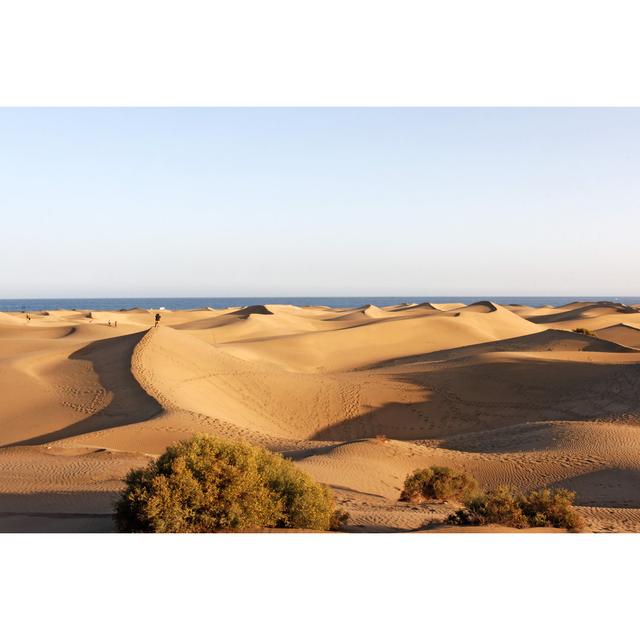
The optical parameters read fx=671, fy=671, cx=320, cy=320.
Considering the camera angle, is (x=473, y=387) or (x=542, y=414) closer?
(x=542, y=414)

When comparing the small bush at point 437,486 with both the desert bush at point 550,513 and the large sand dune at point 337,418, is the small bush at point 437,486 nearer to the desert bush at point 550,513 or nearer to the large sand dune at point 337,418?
the large sand dune at point 337,418

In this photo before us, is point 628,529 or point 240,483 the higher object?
point 240,483

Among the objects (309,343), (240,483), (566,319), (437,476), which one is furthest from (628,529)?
(566,319)

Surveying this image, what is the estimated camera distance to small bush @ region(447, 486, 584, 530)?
765cm

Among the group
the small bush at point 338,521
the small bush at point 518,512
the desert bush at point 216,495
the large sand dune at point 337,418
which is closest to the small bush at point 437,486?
the large sand dune at point 337,418

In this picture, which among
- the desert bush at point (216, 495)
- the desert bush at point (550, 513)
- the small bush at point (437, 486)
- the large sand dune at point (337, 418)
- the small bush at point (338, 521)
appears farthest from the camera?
the small bush at point (437, 486)

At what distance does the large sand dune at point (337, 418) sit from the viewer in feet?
33.0

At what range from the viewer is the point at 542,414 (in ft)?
66.7

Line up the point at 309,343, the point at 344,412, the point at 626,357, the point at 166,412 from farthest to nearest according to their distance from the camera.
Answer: the point at 309,343 < the point at 626,357 < the point at 344,412 < the point at 166,412

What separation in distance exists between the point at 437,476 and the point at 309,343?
2562cm

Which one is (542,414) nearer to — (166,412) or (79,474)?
(166,412)

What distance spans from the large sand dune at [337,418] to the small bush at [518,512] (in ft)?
3.42

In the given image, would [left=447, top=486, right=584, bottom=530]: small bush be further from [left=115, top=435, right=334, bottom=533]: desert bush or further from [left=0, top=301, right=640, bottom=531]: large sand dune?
[left=115, top=435, right=334, bottom=533]: desert bush

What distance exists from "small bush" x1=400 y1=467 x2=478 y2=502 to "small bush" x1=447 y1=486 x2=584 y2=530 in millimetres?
2741
